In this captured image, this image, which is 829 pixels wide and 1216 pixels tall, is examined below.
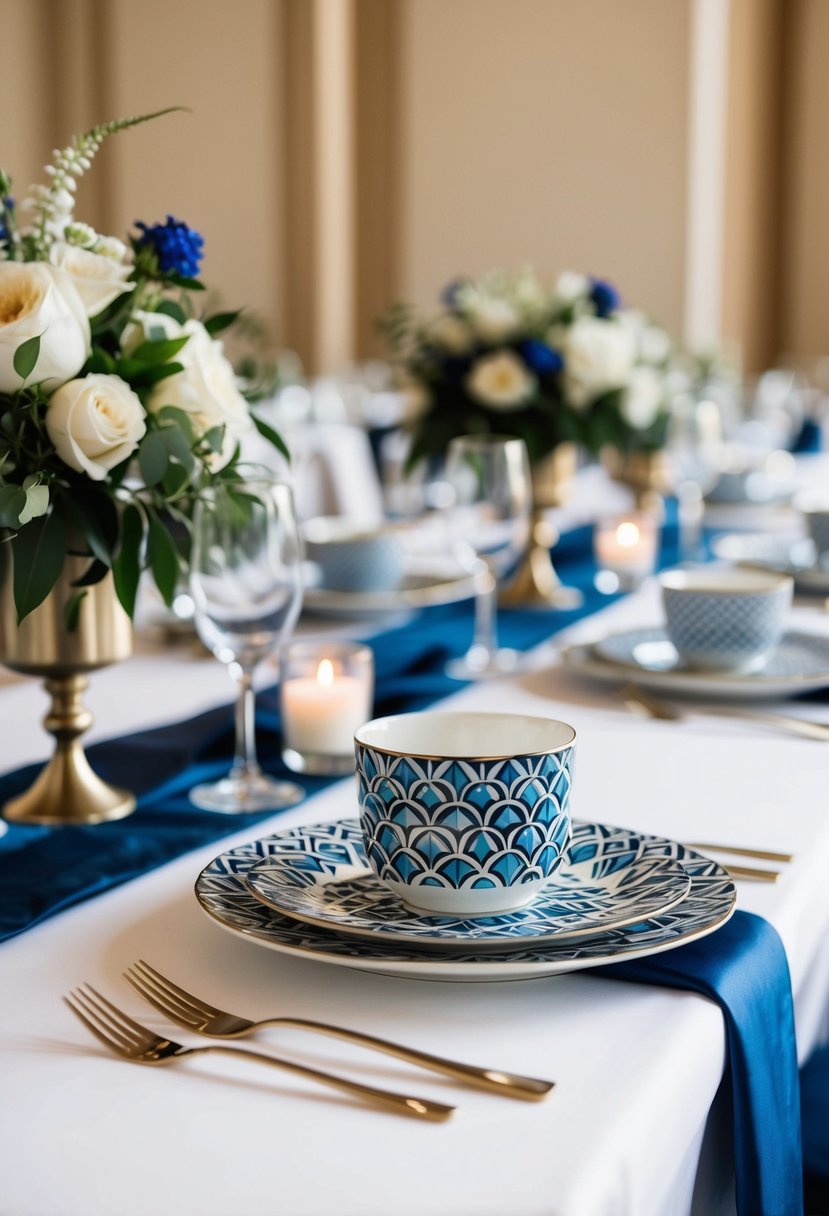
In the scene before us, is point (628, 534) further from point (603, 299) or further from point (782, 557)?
point (603, 299)

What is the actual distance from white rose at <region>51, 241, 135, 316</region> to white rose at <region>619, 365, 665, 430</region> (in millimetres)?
1175

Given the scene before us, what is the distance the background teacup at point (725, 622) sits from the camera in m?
1.30

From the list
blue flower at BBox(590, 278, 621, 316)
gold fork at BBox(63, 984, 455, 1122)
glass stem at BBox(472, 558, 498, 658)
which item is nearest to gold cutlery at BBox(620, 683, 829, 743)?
glass stem at BBox(472, 558, 498, 658)

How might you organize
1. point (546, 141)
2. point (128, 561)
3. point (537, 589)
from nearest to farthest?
point (128, 561)
point (537, 589)
point (546, 141)

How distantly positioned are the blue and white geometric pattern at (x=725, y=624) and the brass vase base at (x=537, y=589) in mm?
512

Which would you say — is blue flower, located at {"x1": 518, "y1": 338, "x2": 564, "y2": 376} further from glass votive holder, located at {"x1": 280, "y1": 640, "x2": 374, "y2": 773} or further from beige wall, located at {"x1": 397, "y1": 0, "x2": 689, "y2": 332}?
beige wall, located at {"x1": 397, "y1": 0, "x2": 689, "y2": 332}

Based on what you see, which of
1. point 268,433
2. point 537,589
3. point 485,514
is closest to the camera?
point 268,433

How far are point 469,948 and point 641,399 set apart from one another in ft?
4.90

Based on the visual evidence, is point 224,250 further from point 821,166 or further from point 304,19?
point 821,166

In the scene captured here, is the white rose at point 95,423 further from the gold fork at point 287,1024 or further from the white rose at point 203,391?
the gold fork at point 287,1024

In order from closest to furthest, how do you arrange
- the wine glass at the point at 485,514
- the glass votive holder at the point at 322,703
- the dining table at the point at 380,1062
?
the dining table at the point at 380,1062
the glass votive holder at the point at 322,703
the wine glass at the point at 485,514

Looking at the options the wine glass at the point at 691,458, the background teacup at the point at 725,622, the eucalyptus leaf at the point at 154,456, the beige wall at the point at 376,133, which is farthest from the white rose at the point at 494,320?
the beige wall at the point at 376,133

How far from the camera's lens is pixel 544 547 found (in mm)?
1954

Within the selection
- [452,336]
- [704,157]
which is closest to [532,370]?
[452,336]
